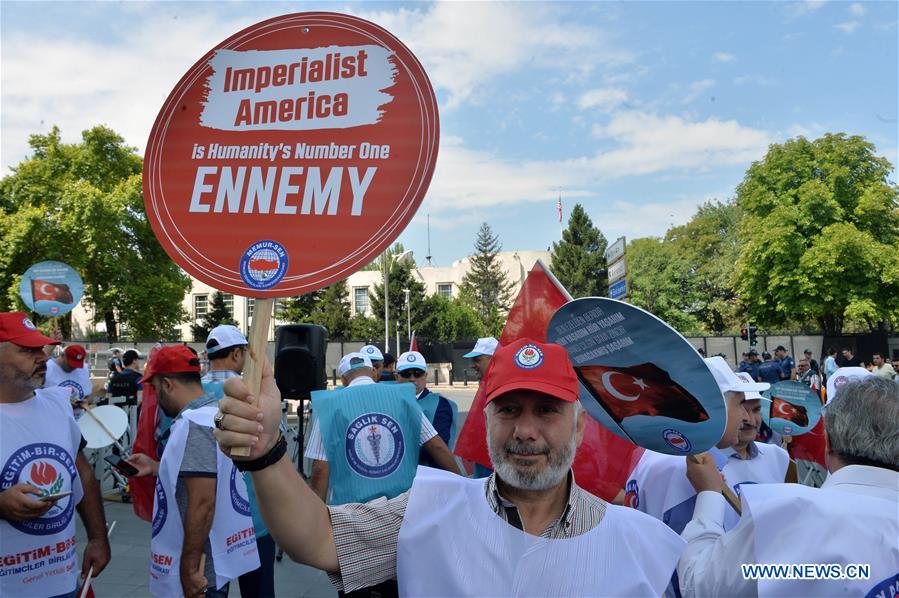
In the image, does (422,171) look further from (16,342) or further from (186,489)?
(16,342)

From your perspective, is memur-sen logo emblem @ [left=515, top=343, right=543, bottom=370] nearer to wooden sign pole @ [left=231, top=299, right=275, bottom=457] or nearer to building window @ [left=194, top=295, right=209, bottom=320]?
wooden sign pole @ [left=231, top=299, right=275, bottom=457]

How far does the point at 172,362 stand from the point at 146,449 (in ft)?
2.50

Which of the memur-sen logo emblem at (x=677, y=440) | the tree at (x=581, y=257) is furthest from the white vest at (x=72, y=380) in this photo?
the tree at (x=581, y=257)

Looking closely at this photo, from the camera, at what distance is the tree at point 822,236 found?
32.8 m

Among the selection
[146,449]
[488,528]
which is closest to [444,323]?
[146,449]

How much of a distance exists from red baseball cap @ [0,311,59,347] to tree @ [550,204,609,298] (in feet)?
195

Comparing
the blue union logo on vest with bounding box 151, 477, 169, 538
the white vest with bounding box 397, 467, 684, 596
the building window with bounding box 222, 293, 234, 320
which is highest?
the building window with bounding box 222, 293, 234, 320

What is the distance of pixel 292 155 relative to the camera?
1733 mm

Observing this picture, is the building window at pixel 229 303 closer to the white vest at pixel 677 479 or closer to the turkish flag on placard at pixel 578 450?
the turkish flag on placard at pixel 578 450

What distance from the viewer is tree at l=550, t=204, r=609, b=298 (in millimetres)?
61906

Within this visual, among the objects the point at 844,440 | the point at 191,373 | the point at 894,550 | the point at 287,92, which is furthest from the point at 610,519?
the point at 191,373

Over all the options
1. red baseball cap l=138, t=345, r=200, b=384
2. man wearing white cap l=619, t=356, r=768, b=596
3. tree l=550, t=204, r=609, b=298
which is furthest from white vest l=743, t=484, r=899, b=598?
tree l=550, t=204, r=609, b=298

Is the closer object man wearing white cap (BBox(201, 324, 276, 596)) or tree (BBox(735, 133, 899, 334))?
man wearing white cap (BBox(201, 324, 276, 596))

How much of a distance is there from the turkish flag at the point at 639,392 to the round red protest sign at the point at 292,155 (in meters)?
1.11
